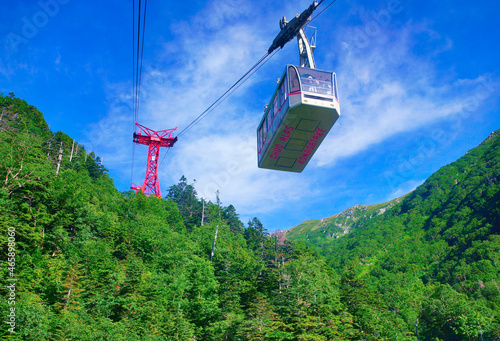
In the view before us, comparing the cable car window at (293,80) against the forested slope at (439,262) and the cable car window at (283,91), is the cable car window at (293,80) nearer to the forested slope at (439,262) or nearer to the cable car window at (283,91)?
the cable car window at (283,91)

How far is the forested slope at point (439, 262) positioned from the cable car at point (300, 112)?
2781 centimetres

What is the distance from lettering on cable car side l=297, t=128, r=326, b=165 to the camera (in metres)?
15.5

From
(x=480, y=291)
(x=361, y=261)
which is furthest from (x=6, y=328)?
(x=361, y=261)

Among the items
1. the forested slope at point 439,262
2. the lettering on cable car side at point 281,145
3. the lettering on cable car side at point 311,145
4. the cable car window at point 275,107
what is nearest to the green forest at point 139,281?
the forested slope at point 439,262

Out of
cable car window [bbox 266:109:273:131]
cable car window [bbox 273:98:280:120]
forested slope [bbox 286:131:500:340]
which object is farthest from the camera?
forested slope [bbox 286:131:500:340]

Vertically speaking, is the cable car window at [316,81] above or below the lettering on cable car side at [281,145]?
above

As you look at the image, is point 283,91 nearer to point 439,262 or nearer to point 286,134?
point 286,134

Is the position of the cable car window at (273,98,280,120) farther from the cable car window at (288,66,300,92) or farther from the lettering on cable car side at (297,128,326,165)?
the lettering on cable car side at (297,128,326,165)

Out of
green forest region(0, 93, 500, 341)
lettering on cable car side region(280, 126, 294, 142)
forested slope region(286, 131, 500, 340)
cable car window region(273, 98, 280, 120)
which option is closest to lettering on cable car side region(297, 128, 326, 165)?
lettering on cable car side region(280, 126, 294, 142)

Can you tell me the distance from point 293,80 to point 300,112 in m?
1.44

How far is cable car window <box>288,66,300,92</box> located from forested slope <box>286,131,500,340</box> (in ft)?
102

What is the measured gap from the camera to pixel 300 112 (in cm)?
1415

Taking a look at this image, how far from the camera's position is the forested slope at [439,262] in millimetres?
51469

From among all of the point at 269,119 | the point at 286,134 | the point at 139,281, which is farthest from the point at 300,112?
the point at 139,281
